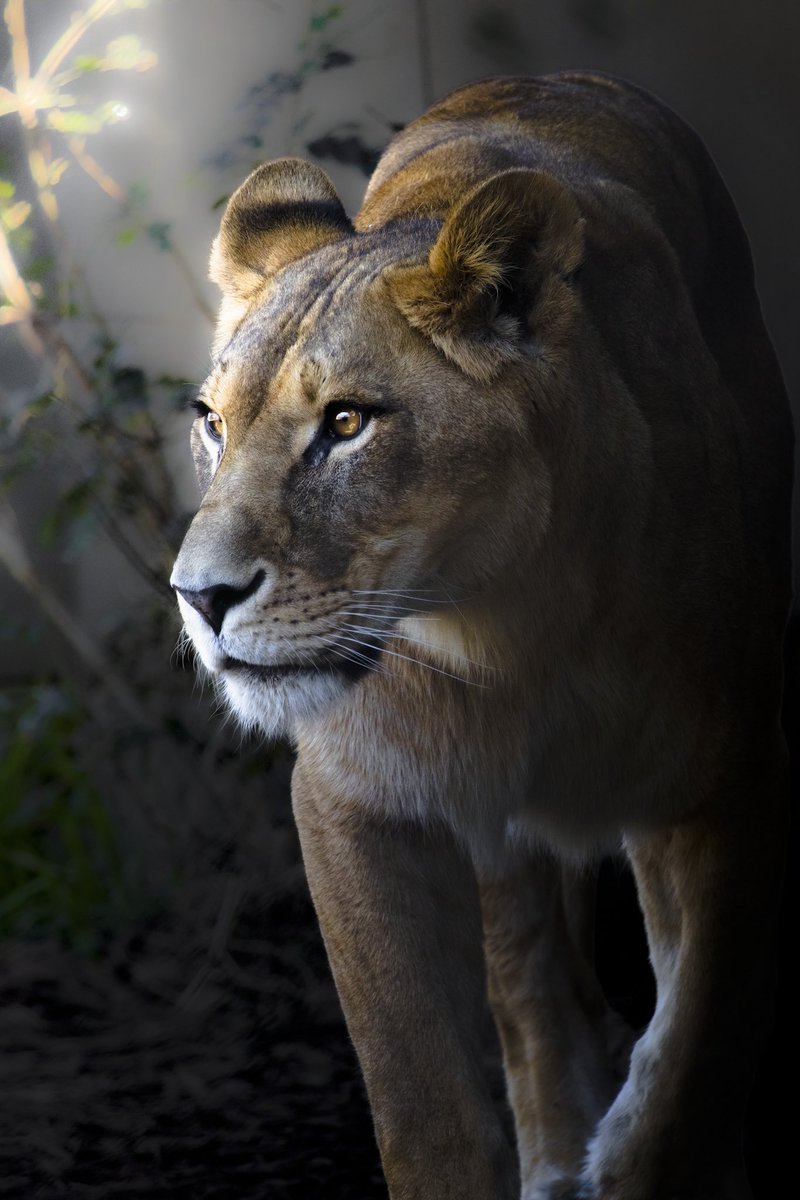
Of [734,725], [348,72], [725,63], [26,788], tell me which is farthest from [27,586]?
[734,725]

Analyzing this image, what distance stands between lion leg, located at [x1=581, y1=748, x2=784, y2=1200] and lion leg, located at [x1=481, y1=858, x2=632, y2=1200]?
0.29 metres

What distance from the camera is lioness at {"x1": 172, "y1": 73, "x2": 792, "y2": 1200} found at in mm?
1720

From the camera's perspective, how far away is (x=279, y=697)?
1.76 meters

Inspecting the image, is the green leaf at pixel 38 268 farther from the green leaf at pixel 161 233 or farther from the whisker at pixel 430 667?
the whisker at pixel 430 667

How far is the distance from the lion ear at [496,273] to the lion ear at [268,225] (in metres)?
0.35

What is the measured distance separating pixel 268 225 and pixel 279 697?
694 millimetres

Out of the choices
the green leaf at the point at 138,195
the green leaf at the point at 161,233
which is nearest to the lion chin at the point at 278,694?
the green leaf at the point at 161,233

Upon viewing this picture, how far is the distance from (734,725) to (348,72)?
1988mm

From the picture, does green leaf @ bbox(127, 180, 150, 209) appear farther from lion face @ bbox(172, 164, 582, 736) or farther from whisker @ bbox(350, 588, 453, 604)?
whisker @ bbox(350, 588, 453, 604)

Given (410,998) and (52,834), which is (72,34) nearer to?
(52,834)

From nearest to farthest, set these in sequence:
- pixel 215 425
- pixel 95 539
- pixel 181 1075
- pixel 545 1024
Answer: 1. pixel 215 425
2. pixel 545 1024
3. pixel 181 1075
4. pixel 95 539

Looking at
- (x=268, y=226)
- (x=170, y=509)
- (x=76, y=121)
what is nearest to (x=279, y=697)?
(x=268, y=226)

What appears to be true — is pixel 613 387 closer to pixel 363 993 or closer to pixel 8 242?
pixel 363 993

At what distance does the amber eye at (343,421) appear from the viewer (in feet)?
5.60
